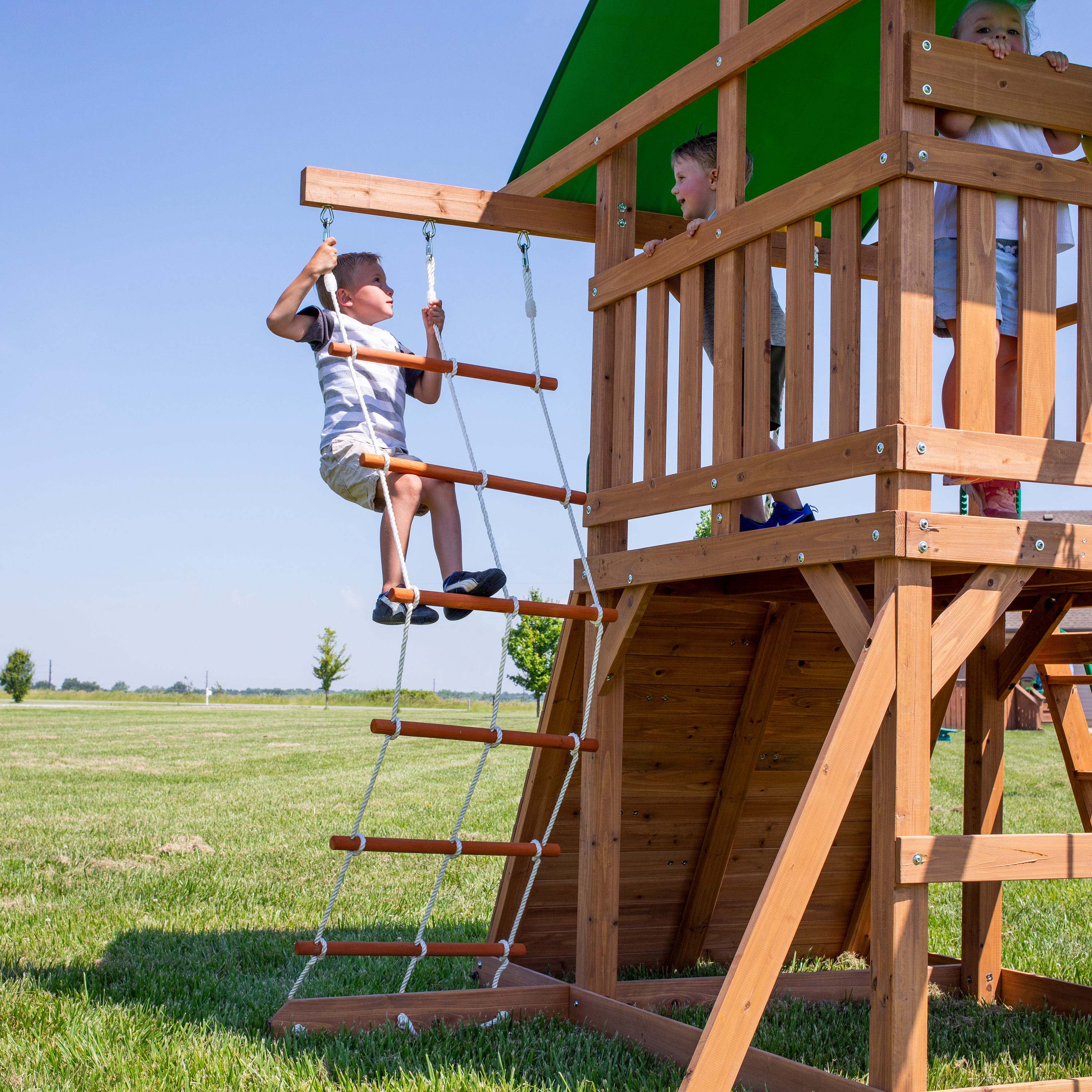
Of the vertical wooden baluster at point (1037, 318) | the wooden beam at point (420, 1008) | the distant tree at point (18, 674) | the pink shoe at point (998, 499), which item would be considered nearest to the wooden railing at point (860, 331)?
the vertical wooden baluster at point (1037, 318)

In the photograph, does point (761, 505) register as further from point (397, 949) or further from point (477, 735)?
point (397, 949)

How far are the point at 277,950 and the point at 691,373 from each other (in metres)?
3.01

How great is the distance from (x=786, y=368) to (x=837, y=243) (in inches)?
15.0

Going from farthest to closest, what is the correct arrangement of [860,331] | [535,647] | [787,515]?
[535,647] < [787,515] < [860,331]

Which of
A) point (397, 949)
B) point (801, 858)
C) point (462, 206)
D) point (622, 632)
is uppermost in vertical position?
point (462, 206)

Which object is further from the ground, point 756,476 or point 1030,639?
point 756,476

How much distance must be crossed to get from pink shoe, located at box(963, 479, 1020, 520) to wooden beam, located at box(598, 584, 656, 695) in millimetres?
1113

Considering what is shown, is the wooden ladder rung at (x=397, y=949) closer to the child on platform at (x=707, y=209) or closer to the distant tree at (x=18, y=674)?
the child on platform at (x=707, y=209)

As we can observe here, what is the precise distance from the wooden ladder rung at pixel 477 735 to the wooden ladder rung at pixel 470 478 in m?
0.84

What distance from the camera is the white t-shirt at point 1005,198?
342 cm

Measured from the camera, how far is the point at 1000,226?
3459mm

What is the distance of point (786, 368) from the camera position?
11.3ft

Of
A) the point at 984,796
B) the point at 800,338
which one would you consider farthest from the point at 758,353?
the point at 984,796

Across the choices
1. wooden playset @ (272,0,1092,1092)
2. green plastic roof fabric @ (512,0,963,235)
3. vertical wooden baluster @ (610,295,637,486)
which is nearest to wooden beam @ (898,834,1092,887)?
wooden playset @ (272,0,1092,1092)
